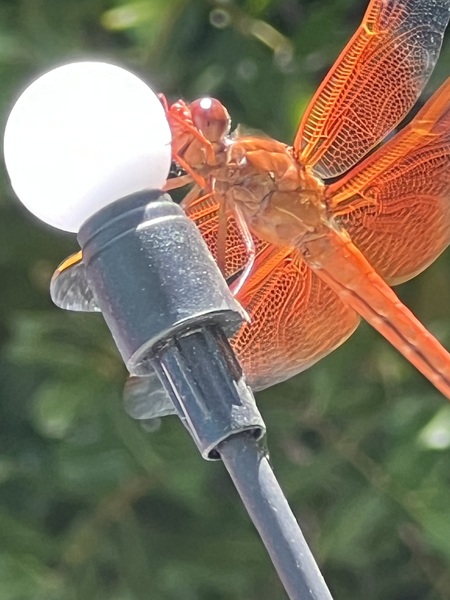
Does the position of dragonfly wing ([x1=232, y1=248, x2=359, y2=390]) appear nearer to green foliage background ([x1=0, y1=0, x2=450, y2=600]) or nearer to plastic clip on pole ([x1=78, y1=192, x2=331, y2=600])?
green foliage background ([x1=0, y1=0, x2=450, y2=600])

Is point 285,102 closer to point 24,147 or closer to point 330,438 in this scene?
point 330,438

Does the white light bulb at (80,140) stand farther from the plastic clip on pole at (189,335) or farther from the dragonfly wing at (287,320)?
the dragonfly wing at (287,320)

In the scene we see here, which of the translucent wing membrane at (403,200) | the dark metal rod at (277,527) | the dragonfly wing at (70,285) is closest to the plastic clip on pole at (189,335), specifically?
the dark metal rod at (277,527)

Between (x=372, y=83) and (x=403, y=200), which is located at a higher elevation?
(x=372, y=83)

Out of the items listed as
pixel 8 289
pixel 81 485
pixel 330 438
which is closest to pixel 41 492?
pixel 81 485

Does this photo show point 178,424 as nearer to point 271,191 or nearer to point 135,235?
point 271,191

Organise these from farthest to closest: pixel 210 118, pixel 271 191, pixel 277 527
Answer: pixel 271 191, pixel 210 118, pixel 277 527

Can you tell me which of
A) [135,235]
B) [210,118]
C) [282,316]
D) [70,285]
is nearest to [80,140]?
[135,235]
